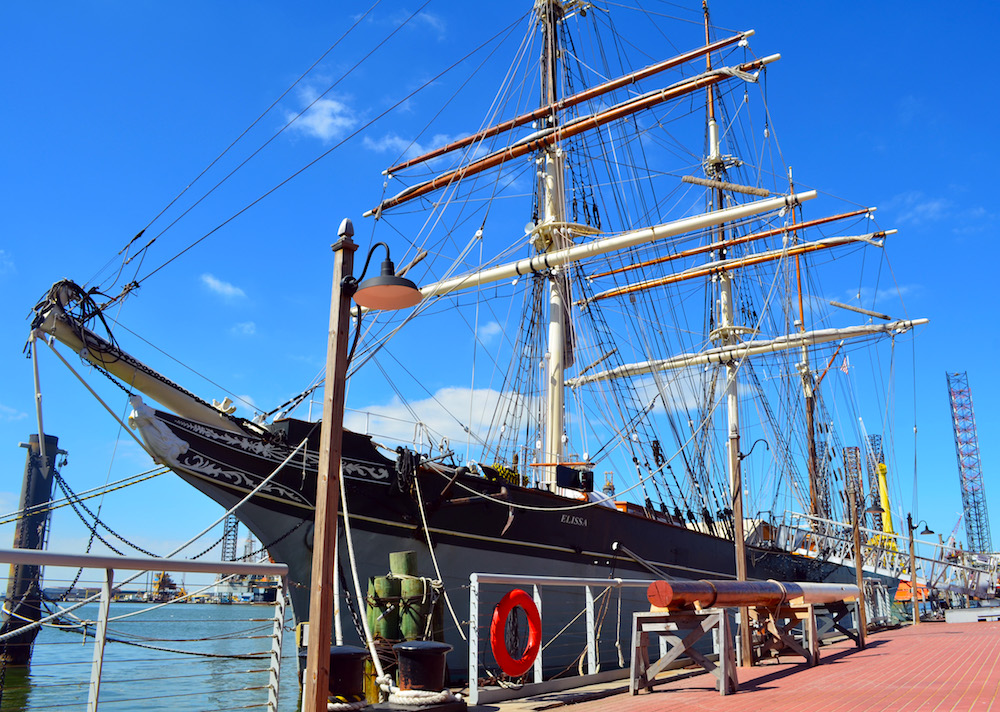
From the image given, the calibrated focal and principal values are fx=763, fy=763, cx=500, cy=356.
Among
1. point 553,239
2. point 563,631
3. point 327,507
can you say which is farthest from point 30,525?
point 327,507

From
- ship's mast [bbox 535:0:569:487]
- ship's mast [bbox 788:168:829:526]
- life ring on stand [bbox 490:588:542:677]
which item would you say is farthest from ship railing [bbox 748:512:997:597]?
life ring on stand [bbox 490:588:542:677]

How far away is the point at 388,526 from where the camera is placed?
504 inches

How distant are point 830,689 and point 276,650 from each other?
5218mm

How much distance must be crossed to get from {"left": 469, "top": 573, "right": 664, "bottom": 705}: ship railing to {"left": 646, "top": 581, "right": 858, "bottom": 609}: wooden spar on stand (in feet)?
1.82

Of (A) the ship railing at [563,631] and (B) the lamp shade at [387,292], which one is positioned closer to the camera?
(B) the lamp shade at [387,292]

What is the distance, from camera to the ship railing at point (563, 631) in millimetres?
6691

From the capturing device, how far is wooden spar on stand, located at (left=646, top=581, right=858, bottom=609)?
23.8 feet

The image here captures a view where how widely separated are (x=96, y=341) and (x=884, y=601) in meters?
21.3

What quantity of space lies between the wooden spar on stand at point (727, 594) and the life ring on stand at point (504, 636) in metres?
1.12

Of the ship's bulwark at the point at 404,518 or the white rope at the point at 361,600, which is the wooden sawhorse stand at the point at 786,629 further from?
the white rope at the point at 361,600

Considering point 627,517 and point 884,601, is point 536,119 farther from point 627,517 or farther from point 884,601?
point 884,601

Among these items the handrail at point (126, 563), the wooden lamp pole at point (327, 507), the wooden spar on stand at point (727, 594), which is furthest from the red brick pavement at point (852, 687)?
the handrail at point (126, 563)

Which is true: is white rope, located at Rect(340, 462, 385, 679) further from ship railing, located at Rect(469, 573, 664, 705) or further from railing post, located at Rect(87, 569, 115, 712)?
railing post, located at Rect(87, 569, 115, 712)

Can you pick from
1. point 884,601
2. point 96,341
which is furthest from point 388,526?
point 884,601
